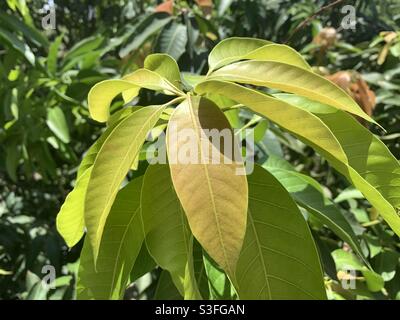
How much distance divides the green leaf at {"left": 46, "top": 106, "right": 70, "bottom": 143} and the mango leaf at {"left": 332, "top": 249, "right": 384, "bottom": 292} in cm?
79

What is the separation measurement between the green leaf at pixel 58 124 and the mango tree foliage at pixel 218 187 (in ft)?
2.69

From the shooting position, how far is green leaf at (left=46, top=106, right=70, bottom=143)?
1.38m

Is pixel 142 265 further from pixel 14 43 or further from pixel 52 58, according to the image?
pixel 52 58

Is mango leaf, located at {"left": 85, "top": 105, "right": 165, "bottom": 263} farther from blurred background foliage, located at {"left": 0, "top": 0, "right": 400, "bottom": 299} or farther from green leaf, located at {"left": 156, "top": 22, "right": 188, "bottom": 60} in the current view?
green leaf, located at {"left": 156, "top": 22, "right": 188, "bottom": 60}

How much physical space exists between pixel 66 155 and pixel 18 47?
1.20 ft

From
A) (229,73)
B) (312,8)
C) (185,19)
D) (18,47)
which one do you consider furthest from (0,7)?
(229,73)

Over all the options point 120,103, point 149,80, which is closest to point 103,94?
point 149,80

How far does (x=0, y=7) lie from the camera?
156 cm

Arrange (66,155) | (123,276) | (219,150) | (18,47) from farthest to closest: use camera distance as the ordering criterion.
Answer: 1. (66,155)
2. (18,47)
3. (123,276)
4. (219,150)

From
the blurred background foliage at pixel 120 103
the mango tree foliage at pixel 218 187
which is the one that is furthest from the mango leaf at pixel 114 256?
the blurred background foliage at pixel 120 103

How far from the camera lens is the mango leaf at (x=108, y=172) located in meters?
0.45

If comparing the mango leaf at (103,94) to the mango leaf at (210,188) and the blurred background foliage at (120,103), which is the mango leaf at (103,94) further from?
the blurred background foliage at (120,103)

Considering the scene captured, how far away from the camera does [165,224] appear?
52 cm
